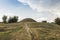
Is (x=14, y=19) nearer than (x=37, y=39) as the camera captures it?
No

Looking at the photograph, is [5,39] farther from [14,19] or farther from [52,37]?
[14,19]

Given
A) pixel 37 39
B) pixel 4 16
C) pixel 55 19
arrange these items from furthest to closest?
pixel 4 16 < pixel 55 19 < pixel 37 39

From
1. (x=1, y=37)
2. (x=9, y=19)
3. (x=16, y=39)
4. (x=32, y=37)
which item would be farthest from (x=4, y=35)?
(x=9, y=19)

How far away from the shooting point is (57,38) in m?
41.0

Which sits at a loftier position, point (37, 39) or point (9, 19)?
point (9, 19)

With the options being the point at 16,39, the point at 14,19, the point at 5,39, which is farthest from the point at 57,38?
the point at 14,19

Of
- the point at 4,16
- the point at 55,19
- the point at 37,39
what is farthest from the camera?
the point at 4,16

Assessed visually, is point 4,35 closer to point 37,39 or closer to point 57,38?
point 37,39

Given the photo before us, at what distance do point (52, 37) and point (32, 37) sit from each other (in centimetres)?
626

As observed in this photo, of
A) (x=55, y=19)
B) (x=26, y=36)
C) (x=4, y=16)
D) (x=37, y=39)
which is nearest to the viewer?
(x=37, y=39)

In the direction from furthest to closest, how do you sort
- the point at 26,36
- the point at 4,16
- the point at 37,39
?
the point at 4,16 → the point at 26,36 → the point at 37,39

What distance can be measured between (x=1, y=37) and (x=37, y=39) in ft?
33.8

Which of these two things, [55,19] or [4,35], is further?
[55,19]

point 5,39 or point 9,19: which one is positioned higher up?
point 9,19
